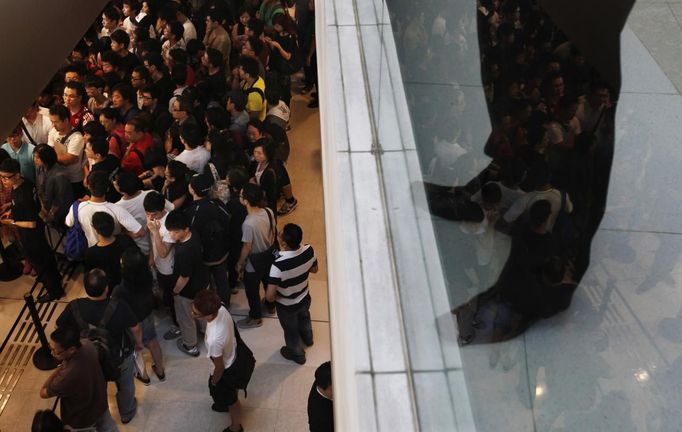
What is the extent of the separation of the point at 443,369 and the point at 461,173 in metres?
0.59

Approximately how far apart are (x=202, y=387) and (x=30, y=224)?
1.88 metres

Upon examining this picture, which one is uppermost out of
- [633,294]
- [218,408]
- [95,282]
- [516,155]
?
[633,294]

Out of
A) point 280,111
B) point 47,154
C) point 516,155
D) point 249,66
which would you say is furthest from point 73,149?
point 516,155

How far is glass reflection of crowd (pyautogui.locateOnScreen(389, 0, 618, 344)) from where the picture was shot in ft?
3.67

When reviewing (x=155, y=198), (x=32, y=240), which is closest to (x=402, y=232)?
(x=155, y=198)

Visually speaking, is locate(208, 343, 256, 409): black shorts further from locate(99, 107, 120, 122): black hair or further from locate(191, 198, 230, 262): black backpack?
locate(99, 107, 120, 122): black hair

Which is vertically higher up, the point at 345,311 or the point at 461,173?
the point at 461,173

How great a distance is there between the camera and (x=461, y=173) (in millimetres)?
2004

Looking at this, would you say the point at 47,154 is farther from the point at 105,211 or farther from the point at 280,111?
the point at 280,111

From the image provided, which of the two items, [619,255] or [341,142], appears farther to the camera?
[341,142]

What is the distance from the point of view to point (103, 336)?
4.04 meters

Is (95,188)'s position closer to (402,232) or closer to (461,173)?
(402,232)

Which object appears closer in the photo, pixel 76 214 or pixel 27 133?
pixel 76 214

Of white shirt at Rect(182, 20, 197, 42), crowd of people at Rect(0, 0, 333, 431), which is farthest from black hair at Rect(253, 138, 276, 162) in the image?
white shirt at Rect(182, 20, 197, 42)
